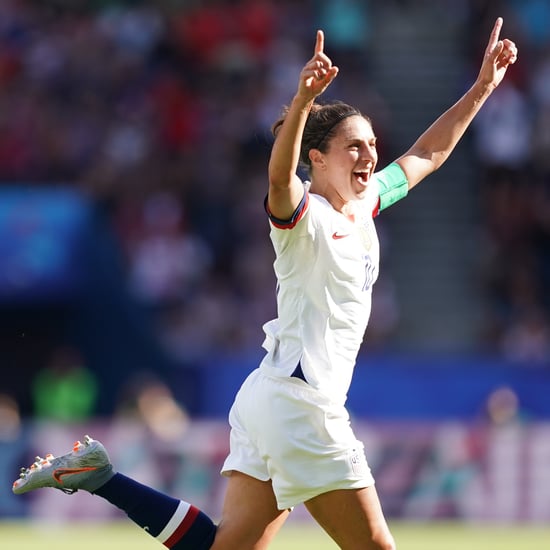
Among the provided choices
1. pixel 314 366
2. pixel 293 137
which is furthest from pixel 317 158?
pixel 314 366

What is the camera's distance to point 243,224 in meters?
14.7

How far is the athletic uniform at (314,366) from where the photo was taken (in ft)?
17.6

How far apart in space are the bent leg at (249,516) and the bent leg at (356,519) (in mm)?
226

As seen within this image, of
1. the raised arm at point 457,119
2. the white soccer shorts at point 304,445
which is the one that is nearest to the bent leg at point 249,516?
the white soccer shorts at point 304,445

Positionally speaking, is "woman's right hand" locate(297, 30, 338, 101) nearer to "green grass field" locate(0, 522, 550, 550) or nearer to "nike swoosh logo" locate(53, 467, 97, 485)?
"nike swoosh logo" locate(53, 467, 97, 485)

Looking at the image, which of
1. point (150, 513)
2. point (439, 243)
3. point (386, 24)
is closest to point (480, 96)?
point (150, 513)

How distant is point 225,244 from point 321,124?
927 centimetres

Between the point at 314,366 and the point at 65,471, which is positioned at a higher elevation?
the point at 314,366

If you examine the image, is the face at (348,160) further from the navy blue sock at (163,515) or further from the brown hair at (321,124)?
the navy blue sock at (163,515)

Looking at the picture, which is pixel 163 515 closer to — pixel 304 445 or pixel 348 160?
pixel 304 445

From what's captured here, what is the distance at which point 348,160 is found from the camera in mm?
5469

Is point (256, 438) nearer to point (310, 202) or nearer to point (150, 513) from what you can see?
point (150, 513)

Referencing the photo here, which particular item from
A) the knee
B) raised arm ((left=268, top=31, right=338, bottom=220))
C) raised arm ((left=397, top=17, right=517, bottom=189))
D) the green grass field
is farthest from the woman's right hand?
the green grass field

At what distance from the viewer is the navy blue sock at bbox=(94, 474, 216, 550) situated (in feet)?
18.6
